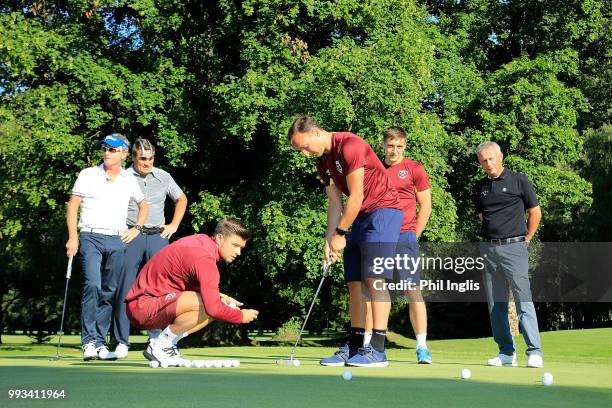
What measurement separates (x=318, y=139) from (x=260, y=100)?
13.9 metres

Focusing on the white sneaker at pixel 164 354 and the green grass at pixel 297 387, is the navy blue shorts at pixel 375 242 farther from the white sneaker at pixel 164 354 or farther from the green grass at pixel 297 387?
the white sneaker at pixel 164 354

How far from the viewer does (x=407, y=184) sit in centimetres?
948

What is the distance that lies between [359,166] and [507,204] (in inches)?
82.8

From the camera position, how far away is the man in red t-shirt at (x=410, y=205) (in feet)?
29.8

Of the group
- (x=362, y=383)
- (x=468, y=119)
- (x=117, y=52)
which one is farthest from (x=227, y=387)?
(x=468, y=119)

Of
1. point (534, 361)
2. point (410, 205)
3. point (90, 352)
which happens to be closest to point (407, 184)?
point (410, 205)

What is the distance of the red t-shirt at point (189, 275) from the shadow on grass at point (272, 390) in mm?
511

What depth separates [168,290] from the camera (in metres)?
7.42

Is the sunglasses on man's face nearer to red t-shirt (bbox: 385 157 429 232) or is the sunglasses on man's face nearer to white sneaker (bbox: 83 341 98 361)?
white sneaker (bbox: 83 341 98 361)

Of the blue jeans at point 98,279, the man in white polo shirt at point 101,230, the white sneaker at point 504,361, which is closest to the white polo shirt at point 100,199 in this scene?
the man in white polo shirt at point 101,230

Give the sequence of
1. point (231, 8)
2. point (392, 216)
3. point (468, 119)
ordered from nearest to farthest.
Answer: point (392, 216) → point (231, 8) → point (468, 119)

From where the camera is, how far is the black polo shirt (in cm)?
909

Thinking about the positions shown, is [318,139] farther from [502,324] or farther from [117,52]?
[117,52]

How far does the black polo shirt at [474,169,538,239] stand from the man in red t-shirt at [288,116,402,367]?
1.35m
